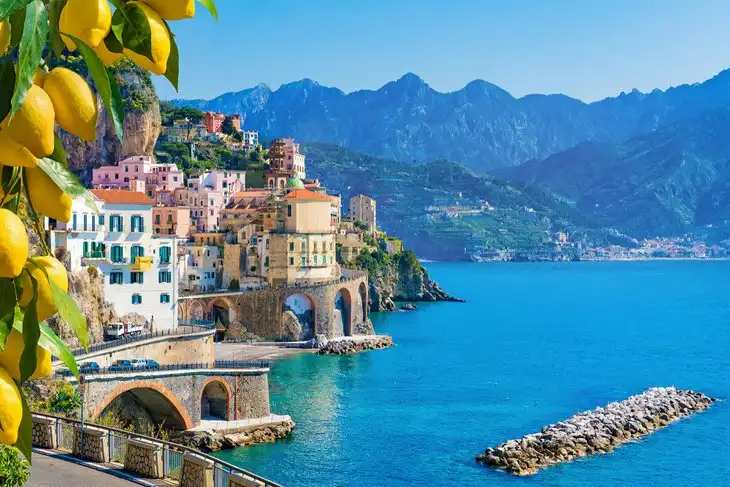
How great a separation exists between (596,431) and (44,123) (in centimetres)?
4142

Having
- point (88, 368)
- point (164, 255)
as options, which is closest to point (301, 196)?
point (164, 255)

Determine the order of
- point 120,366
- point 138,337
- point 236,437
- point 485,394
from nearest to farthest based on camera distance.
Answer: point 120,366
point 236,437
point 138,337
point 485,394

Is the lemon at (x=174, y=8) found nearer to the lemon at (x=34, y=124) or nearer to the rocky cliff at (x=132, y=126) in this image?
the lemon at (x=34, y=124)

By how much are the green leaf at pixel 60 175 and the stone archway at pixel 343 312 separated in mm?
70753

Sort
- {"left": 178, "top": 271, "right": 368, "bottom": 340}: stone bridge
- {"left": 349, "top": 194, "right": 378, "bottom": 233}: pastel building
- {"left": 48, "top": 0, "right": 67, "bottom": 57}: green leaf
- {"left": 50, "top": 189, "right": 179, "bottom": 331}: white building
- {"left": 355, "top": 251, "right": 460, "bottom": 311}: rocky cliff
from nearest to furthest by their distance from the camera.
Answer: {"left": 48, "top": 0, "right": 67, "bottom": 57}: green leaf → {"left": 50, "top": 189, "right": 179, "bottom": 331}: white building → {"left": 178, "top": 271, "right": 368, "bottom": 340}: stone bridge → {"left": 355, "top": 251, "right": 460, "bottom": 311}: rocky cliff → {"left": 349, "top": 194, "right": 378, "bottom": 233}: pastel building

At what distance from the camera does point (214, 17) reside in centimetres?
181

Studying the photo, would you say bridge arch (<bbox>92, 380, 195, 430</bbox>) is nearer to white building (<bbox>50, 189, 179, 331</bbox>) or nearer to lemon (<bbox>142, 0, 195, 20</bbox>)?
white building (<bbox>50, 189, 179, 331</bbox>)

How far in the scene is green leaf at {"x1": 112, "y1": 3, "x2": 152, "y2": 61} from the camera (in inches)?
69.9

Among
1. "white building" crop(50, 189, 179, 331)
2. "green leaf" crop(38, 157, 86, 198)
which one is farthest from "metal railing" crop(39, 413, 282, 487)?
"white building" crop(50, 189, 179, 331)

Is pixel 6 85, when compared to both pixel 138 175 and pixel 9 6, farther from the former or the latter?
pixel 138 175

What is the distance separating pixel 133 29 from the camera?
1.78 metres

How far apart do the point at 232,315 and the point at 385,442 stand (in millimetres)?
30417

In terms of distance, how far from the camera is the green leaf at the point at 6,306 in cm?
165

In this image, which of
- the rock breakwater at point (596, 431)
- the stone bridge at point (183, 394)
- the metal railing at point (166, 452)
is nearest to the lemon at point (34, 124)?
the metal railing at point (166, 452)
